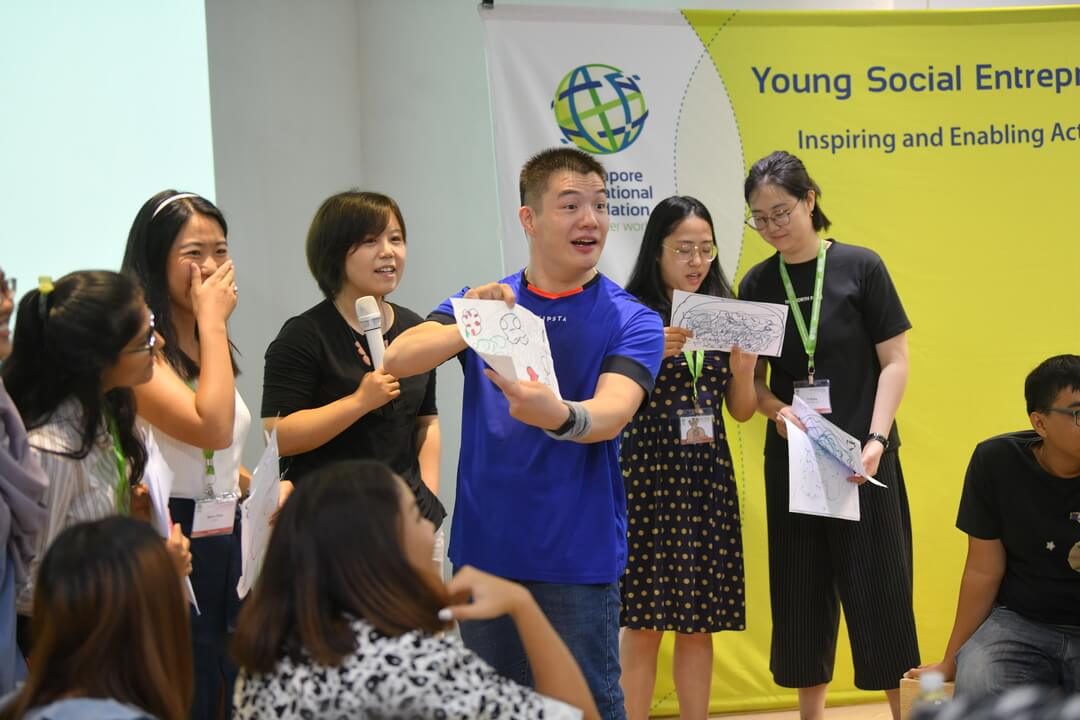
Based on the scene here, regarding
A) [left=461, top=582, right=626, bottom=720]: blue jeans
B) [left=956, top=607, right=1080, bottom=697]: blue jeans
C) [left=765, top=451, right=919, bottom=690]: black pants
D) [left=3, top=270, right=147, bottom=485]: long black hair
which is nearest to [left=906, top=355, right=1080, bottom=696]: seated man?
[left=956, top=607, right=1080, bottom=697]: blue jeans

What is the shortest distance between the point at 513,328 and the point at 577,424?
237 mm

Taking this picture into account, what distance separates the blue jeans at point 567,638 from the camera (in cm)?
236

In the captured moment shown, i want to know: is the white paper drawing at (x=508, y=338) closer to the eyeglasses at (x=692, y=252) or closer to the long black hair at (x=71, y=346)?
the long black hair at (x=71, y=346)

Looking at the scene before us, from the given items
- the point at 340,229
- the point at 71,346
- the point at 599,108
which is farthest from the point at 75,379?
the point at 599,108

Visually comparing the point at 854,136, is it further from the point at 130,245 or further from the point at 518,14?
the point at 130,245

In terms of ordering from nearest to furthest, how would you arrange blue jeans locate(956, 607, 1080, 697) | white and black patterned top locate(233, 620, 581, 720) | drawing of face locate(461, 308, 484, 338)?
white and black patterned top locate(233, 620, 581, 720), drawing of face locate(461, 308, 484, 338), blue jeans locate(956, 607, 1080, 697)

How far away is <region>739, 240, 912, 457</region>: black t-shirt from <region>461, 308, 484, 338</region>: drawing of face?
154 centimetres

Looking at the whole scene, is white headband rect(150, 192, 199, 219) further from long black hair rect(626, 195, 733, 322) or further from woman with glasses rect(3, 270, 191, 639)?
long black hair rect(626, 195, 733, 322)

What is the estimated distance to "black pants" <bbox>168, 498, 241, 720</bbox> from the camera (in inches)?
97.7

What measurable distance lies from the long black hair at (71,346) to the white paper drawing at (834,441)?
6.44ft

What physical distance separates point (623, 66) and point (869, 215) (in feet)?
3.57

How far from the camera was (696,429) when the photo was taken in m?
3.49

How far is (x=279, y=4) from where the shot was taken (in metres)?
4.20

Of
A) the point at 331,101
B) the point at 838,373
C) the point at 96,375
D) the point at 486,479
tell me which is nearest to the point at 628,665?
the point at 838,373
